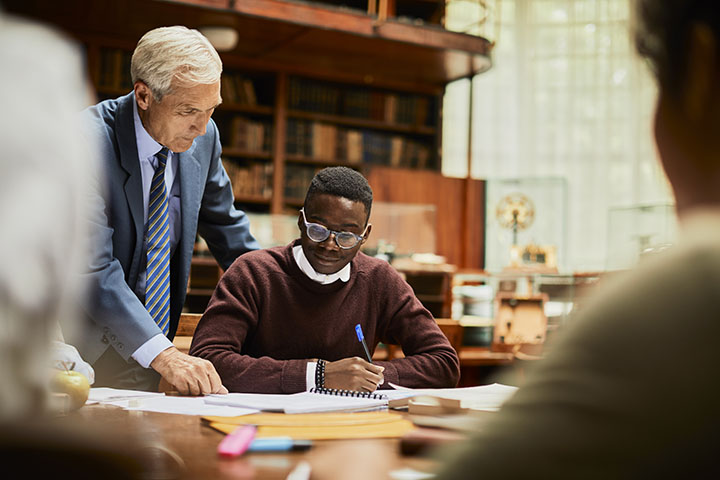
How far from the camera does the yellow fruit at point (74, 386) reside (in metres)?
1.30

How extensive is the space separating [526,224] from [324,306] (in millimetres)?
6238

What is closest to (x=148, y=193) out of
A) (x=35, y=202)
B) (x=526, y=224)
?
(x=35, y=202)

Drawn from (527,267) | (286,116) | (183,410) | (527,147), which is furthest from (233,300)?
(527,147)

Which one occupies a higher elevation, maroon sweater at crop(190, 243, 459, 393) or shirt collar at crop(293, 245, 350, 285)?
shirt collar at crop(293, 245, 350, 285)

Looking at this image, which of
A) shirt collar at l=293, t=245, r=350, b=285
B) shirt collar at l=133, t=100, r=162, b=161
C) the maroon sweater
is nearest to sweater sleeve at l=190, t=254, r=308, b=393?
the maroon sweater

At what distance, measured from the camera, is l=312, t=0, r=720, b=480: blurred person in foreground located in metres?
0.41

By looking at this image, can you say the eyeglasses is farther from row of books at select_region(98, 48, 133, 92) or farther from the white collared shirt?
row of books at select_region(98, 48, 133, 92)

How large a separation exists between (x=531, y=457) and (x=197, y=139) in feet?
6.16

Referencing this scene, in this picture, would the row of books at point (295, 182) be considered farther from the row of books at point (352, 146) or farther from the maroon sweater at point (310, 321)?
the maroon sweater at point (310, 321)

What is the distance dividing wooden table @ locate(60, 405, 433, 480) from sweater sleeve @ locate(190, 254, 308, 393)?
42cm

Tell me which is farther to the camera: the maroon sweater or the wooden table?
the maroon sweater

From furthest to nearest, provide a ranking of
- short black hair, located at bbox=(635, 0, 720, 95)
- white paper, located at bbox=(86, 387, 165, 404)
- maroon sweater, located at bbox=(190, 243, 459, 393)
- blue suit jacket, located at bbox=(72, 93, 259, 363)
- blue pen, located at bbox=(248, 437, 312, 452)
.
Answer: maroon sweater, located at bbox=(190, 243, 459, 393), blue suit jacket, located at bbox=(72, 93, 259, 363), white paper, located at bbox=(86, 387, 165, 404), blue pen, located at bbox=(248, 437, 312, 452), short black hair, located at bbox=(635, 0, 720, 95)

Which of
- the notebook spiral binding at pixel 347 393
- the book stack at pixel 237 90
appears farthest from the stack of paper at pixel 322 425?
the book stack at pixel 237 90

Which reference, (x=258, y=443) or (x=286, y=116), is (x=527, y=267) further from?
(x=258, y=443)
